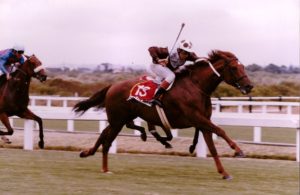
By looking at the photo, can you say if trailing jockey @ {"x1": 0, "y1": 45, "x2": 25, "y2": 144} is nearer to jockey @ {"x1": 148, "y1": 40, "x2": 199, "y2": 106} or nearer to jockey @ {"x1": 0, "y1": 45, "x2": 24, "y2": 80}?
jockey @ {"x1": 0, "y1": 45, "x2": 24, "y2": 80}

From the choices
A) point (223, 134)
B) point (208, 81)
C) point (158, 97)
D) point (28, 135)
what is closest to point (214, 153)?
point (223, 134)

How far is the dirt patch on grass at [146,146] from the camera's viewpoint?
13.9 m

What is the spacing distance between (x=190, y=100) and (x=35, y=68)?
4432 mm

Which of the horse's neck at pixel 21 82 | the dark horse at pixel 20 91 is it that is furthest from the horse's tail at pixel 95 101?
the horse's neck at pixel 21 82

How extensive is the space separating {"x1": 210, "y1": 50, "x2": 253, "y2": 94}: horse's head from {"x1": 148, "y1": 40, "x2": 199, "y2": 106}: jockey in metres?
0.49

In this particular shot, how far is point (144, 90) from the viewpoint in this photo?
11.0 metres

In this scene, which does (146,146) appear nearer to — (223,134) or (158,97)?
(158,97)

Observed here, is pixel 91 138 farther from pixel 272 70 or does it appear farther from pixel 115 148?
pixel 272 70

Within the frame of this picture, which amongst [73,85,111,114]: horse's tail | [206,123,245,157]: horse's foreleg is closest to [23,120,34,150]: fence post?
[73,85,111,114]: horse's tail

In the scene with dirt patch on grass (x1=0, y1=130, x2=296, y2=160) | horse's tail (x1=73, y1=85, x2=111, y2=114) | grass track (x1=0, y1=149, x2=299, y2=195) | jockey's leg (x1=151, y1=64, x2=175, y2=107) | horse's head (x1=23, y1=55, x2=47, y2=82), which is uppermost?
jockey's leg (x1=151, y1=64, x2=175, y2=107)

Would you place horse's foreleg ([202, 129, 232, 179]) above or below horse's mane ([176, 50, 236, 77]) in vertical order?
below

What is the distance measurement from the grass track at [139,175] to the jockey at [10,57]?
1.79 meters

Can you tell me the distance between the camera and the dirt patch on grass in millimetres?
13873

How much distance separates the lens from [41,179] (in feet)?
31.6
